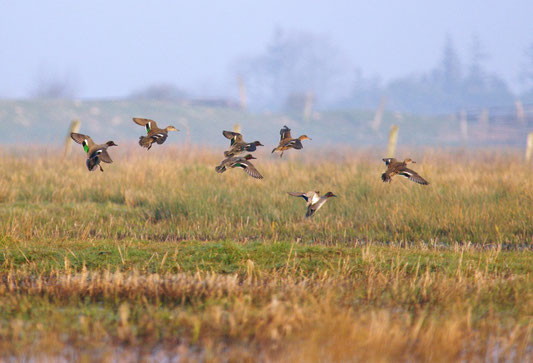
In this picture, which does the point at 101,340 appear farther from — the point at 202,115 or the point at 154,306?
the point at 202,115

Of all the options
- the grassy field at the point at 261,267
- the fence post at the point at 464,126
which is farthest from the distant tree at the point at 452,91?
the grassy field at the point at 261,267

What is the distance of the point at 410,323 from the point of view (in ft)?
20.9

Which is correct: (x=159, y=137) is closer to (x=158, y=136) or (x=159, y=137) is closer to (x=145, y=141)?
(x=158, y=136)

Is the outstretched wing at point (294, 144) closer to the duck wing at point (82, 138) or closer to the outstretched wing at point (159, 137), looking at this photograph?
the outstretched wing at point (159, 137)

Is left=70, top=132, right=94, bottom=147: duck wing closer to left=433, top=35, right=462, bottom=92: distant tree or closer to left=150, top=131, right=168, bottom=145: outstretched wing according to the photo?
left=150, top=131, right=168, bottom=145: outstretched wing

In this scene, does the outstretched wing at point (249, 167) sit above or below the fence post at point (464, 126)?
below

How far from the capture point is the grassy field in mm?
5719

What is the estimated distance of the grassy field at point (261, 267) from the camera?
5719mm

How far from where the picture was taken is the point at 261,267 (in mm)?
8938

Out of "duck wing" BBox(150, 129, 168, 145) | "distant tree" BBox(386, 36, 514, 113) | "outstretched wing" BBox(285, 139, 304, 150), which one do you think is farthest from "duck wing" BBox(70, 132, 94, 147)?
"distant tree" BBox(386, 36, 514, 113)

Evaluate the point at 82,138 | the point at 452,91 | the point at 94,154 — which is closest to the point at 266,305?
the point at 94,154

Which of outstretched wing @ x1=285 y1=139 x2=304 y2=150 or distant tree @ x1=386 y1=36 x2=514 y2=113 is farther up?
distant tree @ x1=386 y1=36 x2=514 y2=113

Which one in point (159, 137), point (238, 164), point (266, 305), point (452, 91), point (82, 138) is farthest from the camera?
point (452, 91)

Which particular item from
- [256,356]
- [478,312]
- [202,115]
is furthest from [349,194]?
[202,115]
